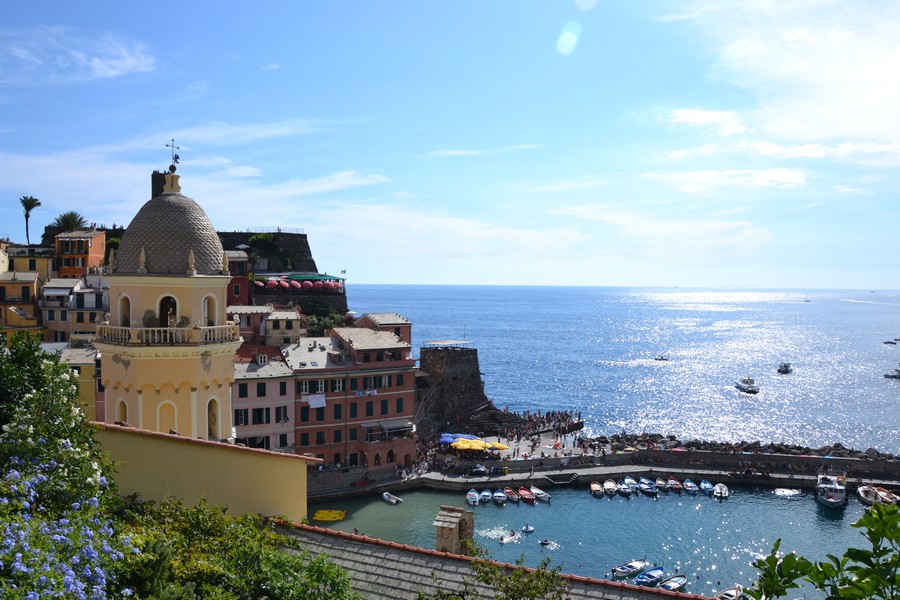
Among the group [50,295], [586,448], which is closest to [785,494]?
Answer: [586,448]

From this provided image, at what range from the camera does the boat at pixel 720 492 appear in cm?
5522

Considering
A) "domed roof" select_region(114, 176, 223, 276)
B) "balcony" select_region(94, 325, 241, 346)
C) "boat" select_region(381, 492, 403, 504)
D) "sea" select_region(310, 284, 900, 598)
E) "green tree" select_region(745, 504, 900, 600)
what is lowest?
"sea" select_region(310, 284, 900, 598)

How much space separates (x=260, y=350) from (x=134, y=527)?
144 feet

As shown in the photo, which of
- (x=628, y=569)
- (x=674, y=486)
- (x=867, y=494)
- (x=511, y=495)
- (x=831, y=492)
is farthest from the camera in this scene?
(x=674, y=486)

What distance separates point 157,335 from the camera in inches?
680

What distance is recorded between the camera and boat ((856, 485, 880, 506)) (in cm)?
5410

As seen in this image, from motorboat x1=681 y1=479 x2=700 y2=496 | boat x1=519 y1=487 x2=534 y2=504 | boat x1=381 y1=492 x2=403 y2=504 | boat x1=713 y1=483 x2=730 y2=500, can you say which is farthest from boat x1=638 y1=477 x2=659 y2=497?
boat x1=381 y1=492 x2=403 y2=504

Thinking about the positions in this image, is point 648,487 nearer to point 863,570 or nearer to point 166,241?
point 166,241

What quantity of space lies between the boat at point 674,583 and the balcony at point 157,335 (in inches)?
1149

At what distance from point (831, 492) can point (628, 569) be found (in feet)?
73.1

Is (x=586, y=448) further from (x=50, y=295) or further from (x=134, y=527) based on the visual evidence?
(x=134, y=527)

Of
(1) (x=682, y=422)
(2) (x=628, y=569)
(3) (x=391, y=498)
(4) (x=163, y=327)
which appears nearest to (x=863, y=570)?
(4) (x=163, y=327)

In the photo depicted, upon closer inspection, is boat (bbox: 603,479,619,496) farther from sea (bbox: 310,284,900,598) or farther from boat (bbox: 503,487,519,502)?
boat (bbox: 503,487,519,502)

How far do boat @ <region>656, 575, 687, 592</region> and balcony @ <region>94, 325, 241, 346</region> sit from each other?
95.8 feet
